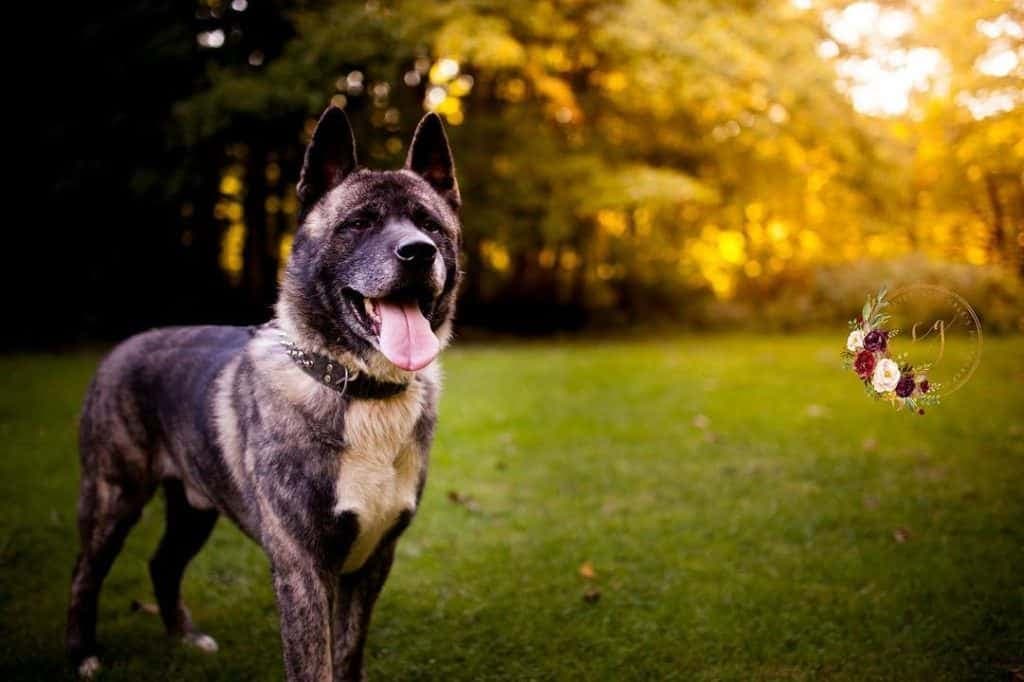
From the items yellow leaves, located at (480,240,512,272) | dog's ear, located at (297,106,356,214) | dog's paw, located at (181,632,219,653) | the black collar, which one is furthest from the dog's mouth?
yellow leaves, located at (480,240,512,272)

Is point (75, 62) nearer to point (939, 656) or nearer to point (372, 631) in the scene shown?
point (372, 631)

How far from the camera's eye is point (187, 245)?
1560 centimetres

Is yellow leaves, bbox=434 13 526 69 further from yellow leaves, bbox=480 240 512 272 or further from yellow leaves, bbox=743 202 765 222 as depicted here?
yellow leaves, bbox=743 202 765 222

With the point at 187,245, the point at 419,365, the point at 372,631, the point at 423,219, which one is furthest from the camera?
the point at 187,245

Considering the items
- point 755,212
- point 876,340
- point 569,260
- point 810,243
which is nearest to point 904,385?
point 876,340

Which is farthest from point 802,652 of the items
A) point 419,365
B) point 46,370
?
point 46,370

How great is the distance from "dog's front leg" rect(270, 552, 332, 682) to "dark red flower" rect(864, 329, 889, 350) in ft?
7.06

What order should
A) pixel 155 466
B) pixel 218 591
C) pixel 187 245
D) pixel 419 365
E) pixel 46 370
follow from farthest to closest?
pixel 187 245
pixel 46 370
pixel 218 591
pixel 155 466
pixel 419 365

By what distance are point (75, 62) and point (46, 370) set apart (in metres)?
6.49

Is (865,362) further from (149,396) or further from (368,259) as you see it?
(149,396)

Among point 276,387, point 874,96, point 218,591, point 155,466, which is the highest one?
point 874,96

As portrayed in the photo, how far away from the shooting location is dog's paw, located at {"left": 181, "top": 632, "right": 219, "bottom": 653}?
3826 millimetres

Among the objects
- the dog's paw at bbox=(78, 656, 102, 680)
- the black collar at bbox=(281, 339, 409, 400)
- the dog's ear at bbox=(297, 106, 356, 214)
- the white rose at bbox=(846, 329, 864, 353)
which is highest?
the dog's ear at bbox=(297, 106, 356, 214)

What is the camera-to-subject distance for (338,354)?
2.89 metres
